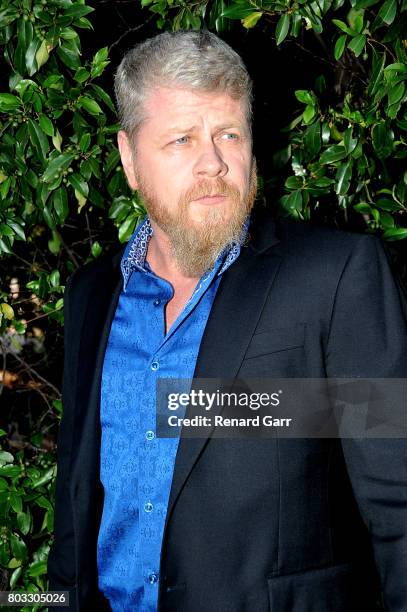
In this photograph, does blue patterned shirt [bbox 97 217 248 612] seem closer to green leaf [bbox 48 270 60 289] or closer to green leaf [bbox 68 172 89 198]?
green leaf [bbox 68 172 89 198]

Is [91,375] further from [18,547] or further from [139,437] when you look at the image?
[18,547]

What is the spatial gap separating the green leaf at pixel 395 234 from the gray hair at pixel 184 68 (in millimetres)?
539

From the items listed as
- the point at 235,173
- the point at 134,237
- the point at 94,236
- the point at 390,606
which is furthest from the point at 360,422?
the point at 94,236

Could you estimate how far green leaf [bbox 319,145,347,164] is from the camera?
229cm

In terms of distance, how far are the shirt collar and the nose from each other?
0.15 m

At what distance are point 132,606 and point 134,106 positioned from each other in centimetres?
132

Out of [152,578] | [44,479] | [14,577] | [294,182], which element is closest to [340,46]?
[294,182]

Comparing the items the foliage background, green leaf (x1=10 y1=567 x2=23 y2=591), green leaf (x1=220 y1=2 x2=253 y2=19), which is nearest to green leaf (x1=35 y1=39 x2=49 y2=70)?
the foliage background

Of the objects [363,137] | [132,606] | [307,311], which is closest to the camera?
[307,311]

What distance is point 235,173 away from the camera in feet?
6.62

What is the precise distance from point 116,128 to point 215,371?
0.93 metres

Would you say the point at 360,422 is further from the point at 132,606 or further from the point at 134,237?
the point at 134,237

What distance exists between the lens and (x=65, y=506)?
90.7 inches

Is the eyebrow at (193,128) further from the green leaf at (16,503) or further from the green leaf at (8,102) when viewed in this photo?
the green leaf at (16,503)
